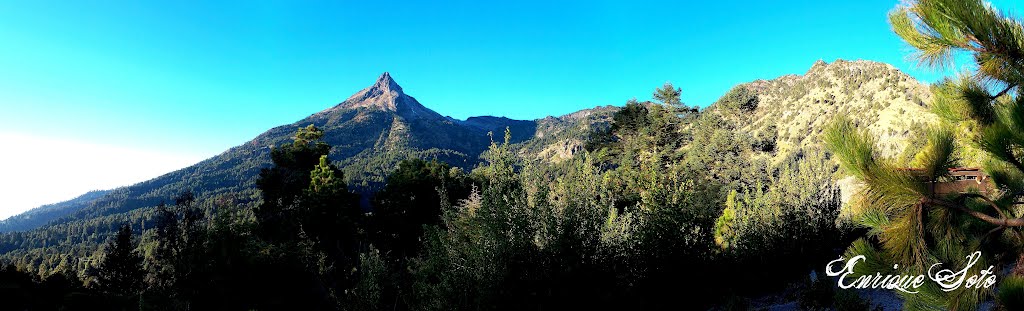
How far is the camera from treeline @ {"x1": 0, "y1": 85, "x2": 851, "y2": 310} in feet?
18.6

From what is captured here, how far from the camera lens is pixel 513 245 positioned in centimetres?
543

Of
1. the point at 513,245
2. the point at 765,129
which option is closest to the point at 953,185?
the point at 513,245

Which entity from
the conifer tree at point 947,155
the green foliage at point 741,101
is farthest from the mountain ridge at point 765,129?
the green foliage at point 741,101

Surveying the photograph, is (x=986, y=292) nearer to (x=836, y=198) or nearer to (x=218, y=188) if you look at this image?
(x=836, y=198)

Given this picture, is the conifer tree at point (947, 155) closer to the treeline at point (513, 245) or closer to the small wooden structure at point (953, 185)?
the small wooden structure at point (953, 185)

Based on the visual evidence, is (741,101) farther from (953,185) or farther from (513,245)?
(953,185)

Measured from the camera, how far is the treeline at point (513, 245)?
5684mm

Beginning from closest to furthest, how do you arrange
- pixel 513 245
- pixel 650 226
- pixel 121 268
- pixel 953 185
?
pixel 953 185 < pixel 513 245 < pixel 650 226 < pixel 121 268

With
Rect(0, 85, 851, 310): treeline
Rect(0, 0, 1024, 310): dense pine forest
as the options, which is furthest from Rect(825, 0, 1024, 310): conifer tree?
Rect(0, 85, 851, 310): treeline

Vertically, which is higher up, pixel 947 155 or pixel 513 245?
pixel 947 155

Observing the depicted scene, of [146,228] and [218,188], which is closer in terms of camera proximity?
[146,228]

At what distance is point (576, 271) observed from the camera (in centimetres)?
594

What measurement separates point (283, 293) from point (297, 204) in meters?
10.9

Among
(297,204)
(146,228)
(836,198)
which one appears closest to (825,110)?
(836,198)
